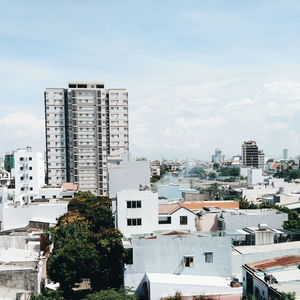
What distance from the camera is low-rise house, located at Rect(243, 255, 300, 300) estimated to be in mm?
14352

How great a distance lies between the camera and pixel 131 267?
17.5 m

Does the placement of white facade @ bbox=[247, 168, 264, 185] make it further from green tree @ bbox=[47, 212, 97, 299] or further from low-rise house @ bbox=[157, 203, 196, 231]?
green tree @ bbox=[47, 212, 97, 299]

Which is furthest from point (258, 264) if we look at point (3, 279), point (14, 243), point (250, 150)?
point (250, 150)

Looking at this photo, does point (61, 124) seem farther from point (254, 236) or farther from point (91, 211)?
point (254, 236)

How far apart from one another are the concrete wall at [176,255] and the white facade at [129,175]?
25786mm

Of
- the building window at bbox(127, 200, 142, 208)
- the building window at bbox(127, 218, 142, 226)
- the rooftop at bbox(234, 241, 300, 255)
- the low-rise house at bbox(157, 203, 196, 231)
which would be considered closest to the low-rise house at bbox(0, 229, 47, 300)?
the building window at bbox(127, 218, 142, 226)

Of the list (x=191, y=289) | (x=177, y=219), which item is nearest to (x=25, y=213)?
(x=177, y=219)

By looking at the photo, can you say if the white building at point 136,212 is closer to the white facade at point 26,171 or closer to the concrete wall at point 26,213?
the concrete wall at point 26,213

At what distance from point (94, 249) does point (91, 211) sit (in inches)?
469

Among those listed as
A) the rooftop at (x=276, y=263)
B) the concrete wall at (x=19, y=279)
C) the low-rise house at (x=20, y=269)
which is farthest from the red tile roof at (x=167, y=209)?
the concrete wall at (x=19, y=279)

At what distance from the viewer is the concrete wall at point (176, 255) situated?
17.5m

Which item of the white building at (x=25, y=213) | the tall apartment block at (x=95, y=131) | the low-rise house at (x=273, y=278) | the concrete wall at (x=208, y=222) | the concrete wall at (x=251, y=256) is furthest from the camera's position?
the tall apartment block at (x=95, y=131)

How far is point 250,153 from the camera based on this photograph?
14925 centimetres

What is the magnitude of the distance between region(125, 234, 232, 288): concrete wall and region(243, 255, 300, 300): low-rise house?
119 centimetres
